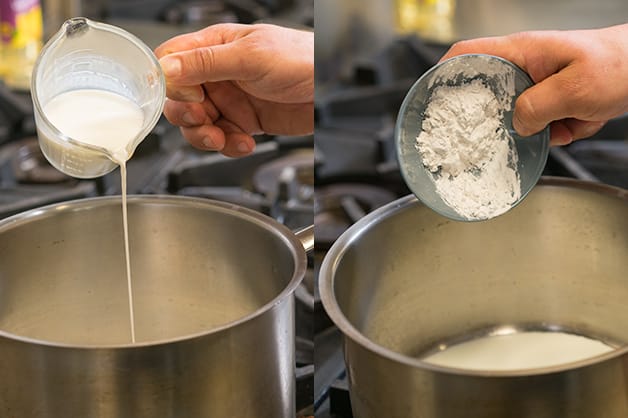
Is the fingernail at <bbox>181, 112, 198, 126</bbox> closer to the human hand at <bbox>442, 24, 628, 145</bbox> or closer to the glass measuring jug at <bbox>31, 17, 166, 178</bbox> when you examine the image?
the glass measuring jug at <bbox>31, 17, 166, 178</bbox>

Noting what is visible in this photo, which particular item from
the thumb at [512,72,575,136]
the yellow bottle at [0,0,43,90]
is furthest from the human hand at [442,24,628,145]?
the yellow bottle at [0,0,43,90]

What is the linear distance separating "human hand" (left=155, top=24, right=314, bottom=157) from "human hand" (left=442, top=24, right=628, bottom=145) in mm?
190

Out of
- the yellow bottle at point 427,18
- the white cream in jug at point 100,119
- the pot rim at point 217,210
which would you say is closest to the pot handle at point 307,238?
the pot rim at point 217,210

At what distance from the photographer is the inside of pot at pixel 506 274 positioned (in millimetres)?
678

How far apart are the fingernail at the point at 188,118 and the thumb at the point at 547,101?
0.35 m

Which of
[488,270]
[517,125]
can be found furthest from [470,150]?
[488,270]

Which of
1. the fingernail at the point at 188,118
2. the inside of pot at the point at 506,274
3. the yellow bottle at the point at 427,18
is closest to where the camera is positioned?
the inside of pot at the point at 506,274

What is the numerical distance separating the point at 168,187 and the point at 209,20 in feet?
1.94

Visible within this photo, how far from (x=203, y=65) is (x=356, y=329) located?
307 millimetres

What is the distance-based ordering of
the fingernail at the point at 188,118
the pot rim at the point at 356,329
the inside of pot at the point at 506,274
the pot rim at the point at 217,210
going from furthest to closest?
the fingernail at the point at 188,118, the inside of pot at the point at 506,274, the pot rim at the point at 217,210, the pot rim at the point at 356,329

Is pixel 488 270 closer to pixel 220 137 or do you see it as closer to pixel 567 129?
pixel 567 129

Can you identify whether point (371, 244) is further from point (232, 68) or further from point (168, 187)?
point (168, 187)

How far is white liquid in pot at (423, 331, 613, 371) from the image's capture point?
0.71 metres

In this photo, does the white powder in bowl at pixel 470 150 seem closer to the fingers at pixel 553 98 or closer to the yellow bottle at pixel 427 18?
the fingers at pixel 553 98
